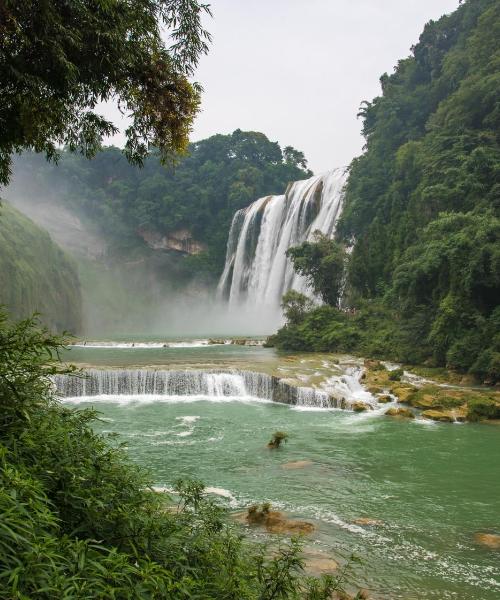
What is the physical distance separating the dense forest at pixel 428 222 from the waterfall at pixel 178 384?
6.76 meters

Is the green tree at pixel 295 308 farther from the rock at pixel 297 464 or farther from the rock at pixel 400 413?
the rock at pixel 297 464

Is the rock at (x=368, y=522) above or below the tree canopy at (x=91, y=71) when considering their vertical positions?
below

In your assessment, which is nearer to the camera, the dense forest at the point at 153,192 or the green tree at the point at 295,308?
the green tree at the point at 295,308

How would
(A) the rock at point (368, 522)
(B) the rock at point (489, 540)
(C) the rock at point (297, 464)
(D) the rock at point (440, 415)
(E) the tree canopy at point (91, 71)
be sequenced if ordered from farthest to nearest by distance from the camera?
1. (D) the rock at point (440, 415)
2. (C) the rock at point (297, 464)
3. (A) the rock at point (368, 522)
4. (B) the rock at point (489, 540)
5. (E) the tree canopy at point (91, 71)

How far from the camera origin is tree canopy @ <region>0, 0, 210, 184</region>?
4691 mm

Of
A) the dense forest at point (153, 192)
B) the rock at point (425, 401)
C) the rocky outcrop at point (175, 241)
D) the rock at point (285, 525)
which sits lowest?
the rock at point (285, 525)

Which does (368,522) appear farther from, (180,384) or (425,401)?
(180,384)

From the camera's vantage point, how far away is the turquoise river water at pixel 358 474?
5.98 metres

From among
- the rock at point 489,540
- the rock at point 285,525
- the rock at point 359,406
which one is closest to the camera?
the rock at point 489,540

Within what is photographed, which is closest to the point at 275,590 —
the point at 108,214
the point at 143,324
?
the point at 143,324

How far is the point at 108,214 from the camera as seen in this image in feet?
191

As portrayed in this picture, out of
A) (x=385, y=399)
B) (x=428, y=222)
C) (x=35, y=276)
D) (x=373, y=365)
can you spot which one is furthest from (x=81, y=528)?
(x=35, y=276)

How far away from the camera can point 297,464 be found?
9.62m

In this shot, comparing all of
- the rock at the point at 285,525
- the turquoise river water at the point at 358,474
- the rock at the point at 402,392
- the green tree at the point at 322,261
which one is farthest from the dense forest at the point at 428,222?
the rock at the point at 285,525
